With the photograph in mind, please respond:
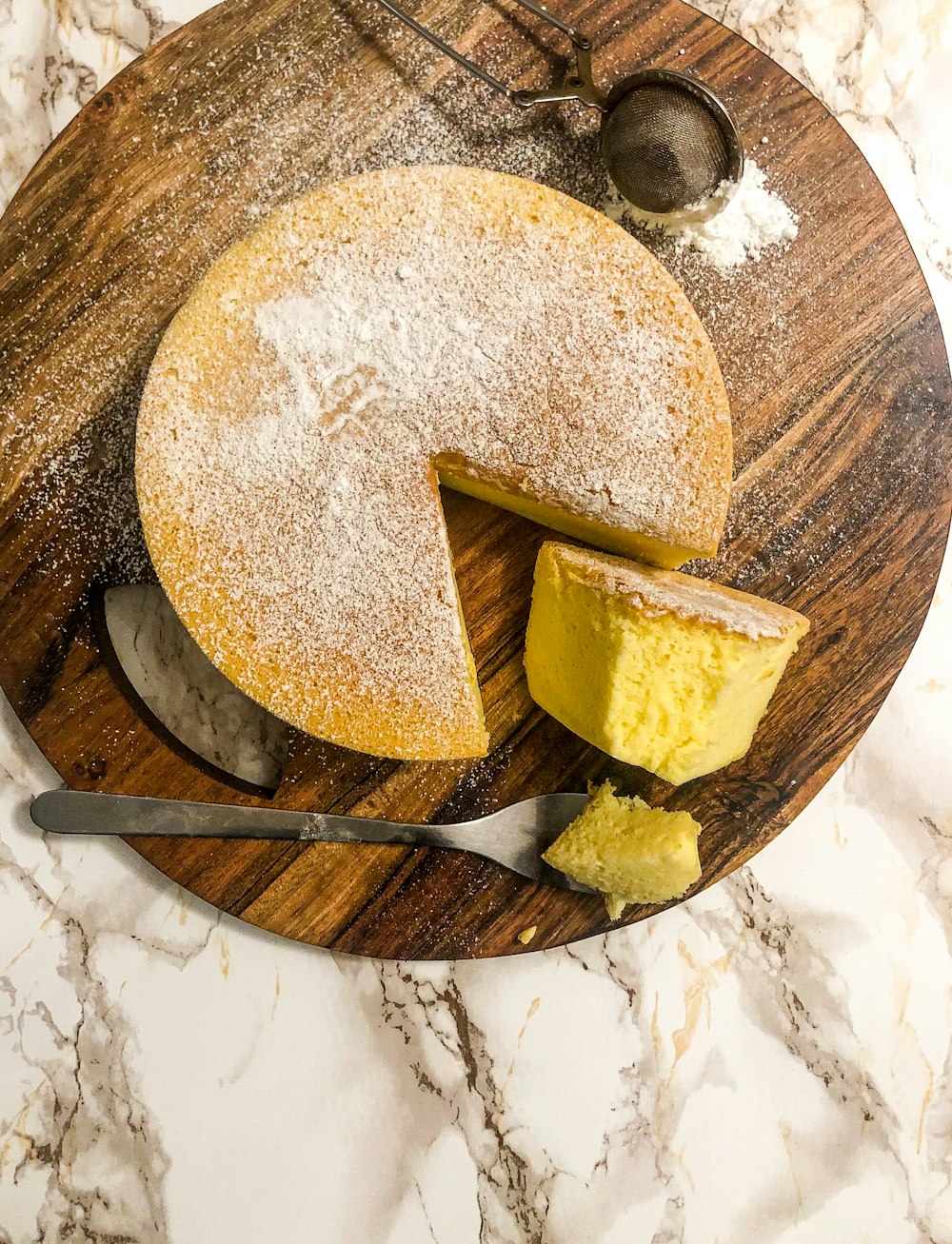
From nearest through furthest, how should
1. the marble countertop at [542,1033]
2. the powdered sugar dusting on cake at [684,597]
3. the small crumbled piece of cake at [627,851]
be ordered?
1. the powdered sugar dusting on cake at [684,597]
2. the small crumbled piece of cake at [627,851]
3. the marble countertop at [542,1033]

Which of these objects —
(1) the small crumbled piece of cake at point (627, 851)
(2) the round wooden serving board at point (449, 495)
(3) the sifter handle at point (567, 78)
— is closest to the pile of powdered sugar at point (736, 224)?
(2) the round wooden serving board at point (449, 495)

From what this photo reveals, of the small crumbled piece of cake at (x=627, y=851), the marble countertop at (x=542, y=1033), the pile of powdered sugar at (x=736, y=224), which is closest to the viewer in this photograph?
the small crumbled piece of cake at (x=627, y=851)

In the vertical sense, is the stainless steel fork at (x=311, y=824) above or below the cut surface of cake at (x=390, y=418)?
below

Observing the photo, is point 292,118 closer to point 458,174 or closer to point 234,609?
point 458,174

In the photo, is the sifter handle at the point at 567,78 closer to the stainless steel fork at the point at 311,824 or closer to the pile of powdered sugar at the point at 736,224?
the pile of powdered sugar at the point at 736,224

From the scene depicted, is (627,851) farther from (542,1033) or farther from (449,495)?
(449,495)

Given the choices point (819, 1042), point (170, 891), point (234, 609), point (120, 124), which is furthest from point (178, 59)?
point (819, 1042)

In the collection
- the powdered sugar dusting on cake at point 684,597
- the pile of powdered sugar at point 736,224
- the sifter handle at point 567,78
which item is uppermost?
the sifter handle at point 567,78

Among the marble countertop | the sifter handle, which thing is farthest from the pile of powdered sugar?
the marble countertop
